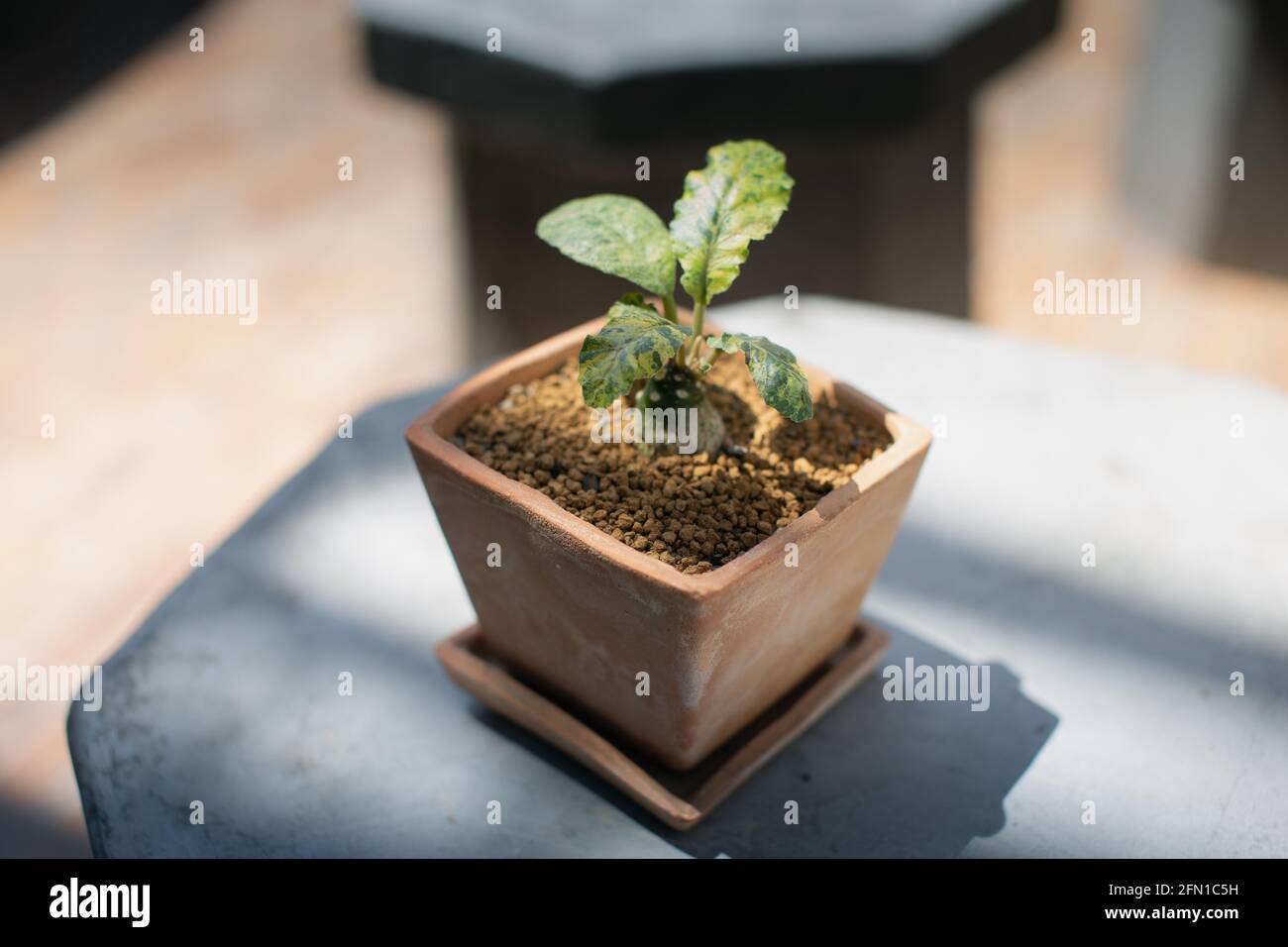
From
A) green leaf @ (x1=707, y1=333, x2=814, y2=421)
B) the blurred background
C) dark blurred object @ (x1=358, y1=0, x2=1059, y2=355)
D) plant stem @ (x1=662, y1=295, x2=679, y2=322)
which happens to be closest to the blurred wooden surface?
the blurred background

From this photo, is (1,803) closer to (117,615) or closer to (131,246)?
(117,615)

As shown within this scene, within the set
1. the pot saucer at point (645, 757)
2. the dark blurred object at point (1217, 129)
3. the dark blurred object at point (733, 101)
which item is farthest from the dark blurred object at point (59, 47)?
the pot saucer at point (645, 757)

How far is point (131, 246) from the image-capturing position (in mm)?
2850

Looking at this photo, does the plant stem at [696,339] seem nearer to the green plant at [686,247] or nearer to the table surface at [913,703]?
the green plant at [686,247]

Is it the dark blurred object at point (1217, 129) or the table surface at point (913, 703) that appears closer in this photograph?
the table surface at point (913, 703)

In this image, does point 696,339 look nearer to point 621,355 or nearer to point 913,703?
point 621,355

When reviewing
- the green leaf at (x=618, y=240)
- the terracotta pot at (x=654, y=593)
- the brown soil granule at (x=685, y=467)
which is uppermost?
the green leaf at (x=618, y=240)

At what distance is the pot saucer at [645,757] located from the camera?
90cm

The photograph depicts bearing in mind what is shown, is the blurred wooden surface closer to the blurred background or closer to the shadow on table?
the blurred background

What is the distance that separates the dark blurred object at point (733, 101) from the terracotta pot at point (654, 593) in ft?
2.78

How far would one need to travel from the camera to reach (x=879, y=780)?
3.09 ft

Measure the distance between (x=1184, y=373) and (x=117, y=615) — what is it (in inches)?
63.6
